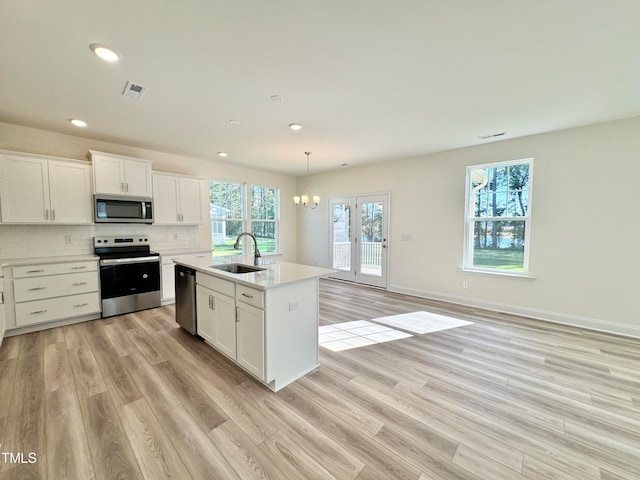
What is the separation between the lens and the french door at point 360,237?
5.68 metres

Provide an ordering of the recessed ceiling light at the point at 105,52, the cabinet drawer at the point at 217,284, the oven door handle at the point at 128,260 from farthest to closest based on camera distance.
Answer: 1. the oven door handle at the point at 128,260
2. the cabinet drawer at the point at 217,284
3. the recessed ceiling light at the point at 105,52

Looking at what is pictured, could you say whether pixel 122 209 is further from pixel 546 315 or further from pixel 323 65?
pixel 546 315

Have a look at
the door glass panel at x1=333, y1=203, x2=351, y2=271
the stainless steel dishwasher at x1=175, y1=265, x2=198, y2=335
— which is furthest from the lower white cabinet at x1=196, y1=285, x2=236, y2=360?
the door glass panel at x1=333, y1=203, x2=351, y2=271

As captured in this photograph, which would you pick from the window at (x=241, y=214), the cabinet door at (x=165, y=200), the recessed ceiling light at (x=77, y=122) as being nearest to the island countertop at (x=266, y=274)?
the cabinet door at (x=165, y=200)

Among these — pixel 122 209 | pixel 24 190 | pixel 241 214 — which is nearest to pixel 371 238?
pixel 241 214

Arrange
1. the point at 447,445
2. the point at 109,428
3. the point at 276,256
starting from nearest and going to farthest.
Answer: the point at 447,445 → the point at 109,428 → the point at 276,256

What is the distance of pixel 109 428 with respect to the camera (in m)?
1.77

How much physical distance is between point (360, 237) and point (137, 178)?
4.44 meters

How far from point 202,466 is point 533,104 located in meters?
4.36

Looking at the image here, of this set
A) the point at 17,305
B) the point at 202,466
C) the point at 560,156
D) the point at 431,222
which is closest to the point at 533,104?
the point at 560,156

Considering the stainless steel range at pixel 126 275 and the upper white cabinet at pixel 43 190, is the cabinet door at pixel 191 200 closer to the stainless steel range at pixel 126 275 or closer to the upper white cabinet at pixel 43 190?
the stainless steel range at pixel 126 275

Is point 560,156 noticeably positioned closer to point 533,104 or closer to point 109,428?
point 533,104

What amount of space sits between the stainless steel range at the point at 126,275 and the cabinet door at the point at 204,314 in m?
1.74

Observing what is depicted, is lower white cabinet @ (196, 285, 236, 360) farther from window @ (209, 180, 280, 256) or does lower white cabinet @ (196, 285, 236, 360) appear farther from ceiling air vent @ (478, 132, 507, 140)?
ceiling air vent @ (478, 132, 507, 140)
